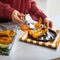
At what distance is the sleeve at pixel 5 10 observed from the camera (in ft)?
3.07

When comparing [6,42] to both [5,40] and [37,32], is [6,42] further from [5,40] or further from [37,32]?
[37,32]

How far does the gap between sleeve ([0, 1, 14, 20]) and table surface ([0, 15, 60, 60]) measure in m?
0.24

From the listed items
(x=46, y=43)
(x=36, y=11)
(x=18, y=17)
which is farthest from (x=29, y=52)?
(x=36, y=11)

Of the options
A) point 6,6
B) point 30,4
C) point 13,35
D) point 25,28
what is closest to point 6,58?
point 13,35

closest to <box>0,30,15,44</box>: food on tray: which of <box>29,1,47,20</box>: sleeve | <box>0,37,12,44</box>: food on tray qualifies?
<box>0,37,12,44</box>: food on tray

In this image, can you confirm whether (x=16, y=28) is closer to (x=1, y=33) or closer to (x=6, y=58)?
(x=1, y=33)

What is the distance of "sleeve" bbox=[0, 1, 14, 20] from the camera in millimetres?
936

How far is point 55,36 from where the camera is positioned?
799 millimetres

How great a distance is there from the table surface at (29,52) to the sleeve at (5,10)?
0.80 feet

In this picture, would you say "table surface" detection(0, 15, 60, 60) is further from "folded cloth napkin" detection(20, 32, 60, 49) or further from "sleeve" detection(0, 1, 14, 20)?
"sleeve" detection(0, 1, 14, 20)

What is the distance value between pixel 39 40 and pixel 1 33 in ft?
0.57

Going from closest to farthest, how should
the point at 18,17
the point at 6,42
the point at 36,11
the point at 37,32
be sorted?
the point at 6,42, the point at 37,32, the point at 18,17, the point at 36,11

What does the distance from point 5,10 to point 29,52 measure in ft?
1.18

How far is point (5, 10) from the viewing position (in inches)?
37.5
